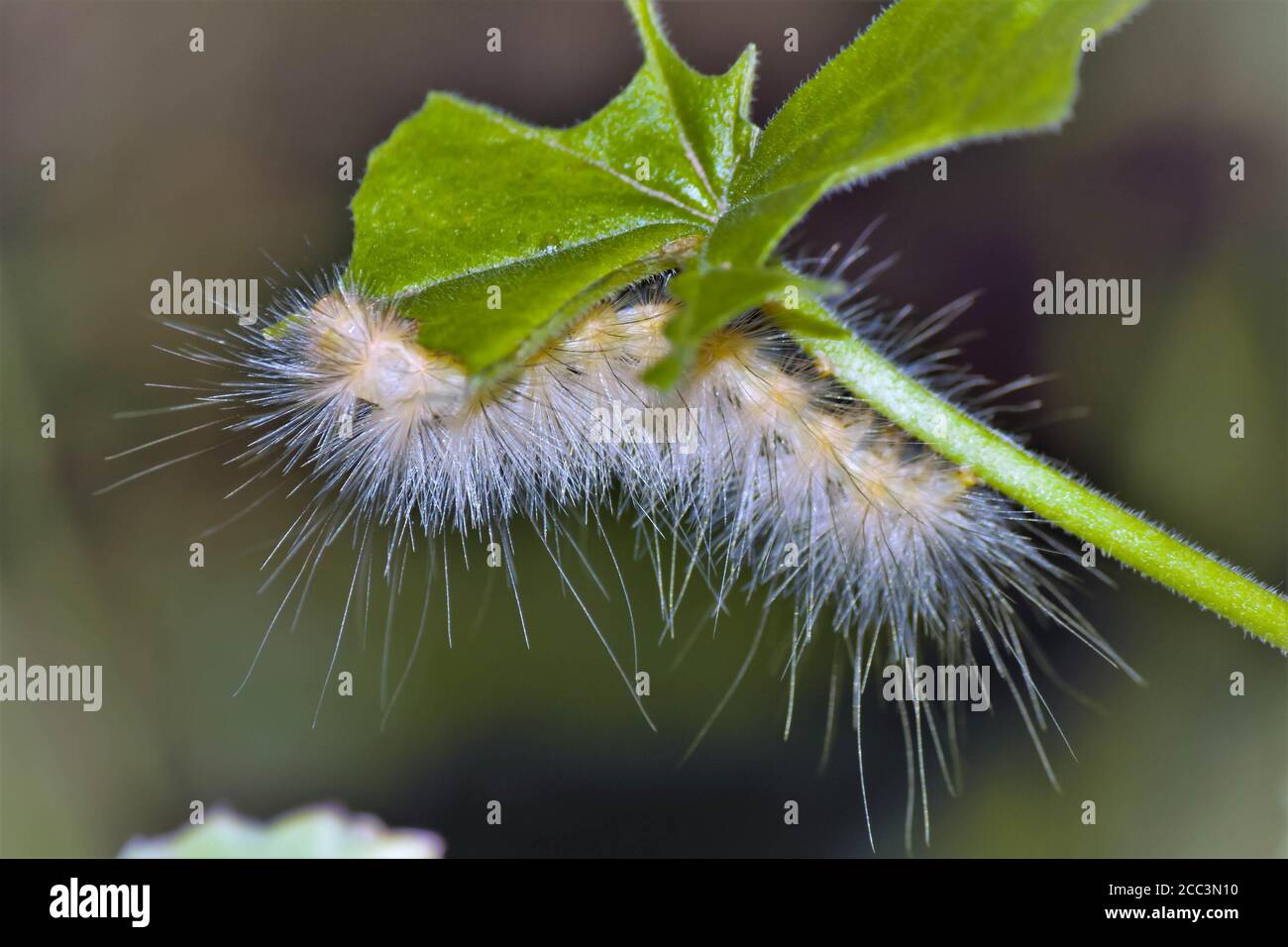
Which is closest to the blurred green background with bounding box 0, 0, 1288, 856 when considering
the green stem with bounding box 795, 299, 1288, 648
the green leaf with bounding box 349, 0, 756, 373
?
the green leaf with bounding box 349, 0, 756, 373

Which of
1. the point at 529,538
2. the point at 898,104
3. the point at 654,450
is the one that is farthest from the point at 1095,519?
the point at 529,538

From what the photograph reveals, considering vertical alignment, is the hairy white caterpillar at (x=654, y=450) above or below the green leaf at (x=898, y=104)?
below

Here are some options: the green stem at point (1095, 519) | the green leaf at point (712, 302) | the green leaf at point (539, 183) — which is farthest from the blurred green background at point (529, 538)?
the green leaf at point (712, 302)

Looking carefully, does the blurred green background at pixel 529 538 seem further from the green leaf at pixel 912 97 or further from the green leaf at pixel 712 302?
the green leaf at pixel 712 302

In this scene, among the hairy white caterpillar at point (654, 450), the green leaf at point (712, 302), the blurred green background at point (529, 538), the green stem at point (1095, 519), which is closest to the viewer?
the green leaf at point (712, 302)

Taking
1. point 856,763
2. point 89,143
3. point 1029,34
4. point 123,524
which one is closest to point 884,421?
point 1029,34
